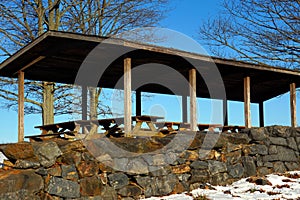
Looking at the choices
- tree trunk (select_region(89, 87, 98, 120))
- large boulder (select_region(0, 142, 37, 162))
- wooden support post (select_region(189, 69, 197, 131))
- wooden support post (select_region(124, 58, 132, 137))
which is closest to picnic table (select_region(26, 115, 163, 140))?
wooden support post (select_region(124, 58, 132, 137))

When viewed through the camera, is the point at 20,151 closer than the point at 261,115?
Yes

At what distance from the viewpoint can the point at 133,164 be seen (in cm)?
877

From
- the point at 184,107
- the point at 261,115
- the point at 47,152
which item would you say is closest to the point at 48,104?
the point at 184,107

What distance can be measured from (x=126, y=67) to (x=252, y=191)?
3.88 m

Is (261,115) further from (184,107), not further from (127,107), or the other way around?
(127,107)

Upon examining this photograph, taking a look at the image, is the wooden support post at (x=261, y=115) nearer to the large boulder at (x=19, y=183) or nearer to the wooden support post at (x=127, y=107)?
the wooden support post at (x=127, y=107)

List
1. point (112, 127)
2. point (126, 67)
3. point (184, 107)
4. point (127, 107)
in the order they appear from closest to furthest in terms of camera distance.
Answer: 1. point (127, 107)
2. point (126, 67)
3. point (112, 127)
4. point (184, 107)

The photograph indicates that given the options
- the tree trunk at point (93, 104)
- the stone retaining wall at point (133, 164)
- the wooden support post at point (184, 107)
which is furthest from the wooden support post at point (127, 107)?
the tree trunk at point (93, 104)

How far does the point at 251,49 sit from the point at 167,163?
38.3ft

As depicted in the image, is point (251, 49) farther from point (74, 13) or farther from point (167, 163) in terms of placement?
point (167, 163)

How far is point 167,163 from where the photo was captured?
9305mm

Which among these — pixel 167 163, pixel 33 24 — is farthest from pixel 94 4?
pixel 167 163

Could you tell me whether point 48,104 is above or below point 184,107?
above

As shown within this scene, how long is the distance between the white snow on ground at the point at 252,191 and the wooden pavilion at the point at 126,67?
5.67 feet
